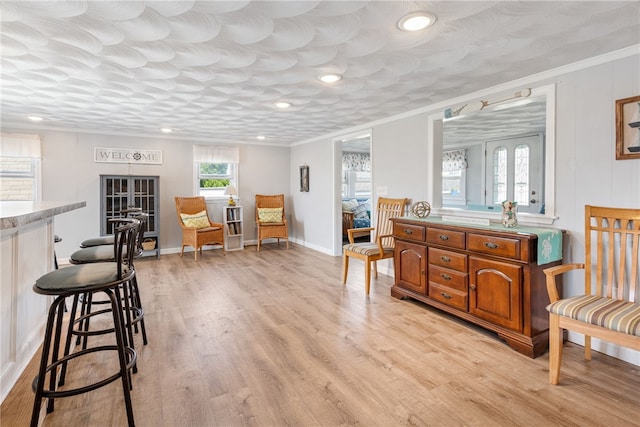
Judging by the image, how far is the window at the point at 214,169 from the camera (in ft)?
20.2

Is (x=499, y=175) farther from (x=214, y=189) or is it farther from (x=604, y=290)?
(x=214, y=189)

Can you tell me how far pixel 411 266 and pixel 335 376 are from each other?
1.61 metres

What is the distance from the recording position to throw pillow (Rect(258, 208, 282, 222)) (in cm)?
A: 630

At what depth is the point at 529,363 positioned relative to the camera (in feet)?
7.27

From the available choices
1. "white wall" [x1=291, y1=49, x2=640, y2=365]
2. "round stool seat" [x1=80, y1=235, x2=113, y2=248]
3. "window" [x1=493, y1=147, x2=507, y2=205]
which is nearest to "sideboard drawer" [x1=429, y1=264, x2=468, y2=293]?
"white wall" [x1=291, y1=49, x2=640, y2=365]

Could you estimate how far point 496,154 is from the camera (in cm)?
657

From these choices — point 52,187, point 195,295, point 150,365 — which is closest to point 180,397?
point 150,365

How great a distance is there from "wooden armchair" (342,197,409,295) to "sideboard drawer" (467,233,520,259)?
3.51 ft

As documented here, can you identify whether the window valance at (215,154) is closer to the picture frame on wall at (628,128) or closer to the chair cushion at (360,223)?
the chair cushion at (360,223)

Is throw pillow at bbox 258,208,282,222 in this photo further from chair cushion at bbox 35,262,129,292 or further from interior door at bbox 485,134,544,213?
chair cushion at bbox 35,262,129,292

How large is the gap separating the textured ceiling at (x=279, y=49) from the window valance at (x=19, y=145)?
44.6 inches

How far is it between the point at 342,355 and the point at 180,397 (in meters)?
1.05

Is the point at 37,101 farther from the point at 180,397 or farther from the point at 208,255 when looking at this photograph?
the point at 180,397

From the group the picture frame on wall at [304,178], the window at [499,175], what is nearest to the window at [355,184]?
the picture frame on wall at [304,178]
